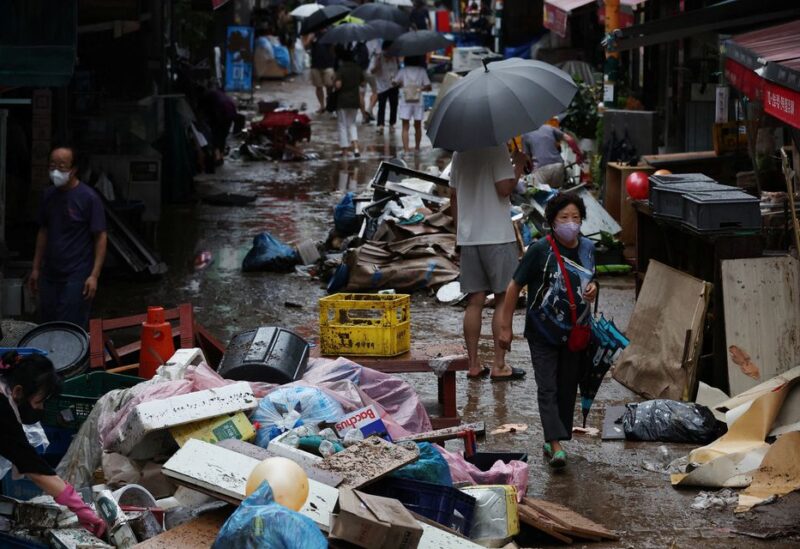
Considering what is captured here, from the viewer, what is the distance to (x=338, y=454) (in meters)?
6.00

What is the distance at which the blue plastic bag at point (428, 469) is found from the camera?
6.05 m

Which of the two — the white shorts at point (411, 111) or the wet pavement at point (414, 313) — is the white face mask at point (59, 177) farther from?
the white shorts at point (411, 111)

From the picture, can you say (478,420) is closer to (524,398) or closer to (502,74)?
(524,398)

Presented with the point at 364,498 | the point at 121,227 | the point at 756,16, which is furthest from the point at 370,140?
the point at 364,498

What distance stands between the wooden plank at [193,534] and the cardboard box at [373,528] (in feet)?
1.98

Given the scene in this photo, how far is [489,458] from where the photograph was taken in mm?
6918

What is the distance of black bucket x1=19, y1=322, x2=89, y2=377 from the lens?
7877mm

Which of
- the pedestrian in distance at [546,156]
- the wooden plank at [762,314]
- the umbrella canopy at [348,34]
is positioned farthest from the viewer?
the umbrella canopy at [348,34]

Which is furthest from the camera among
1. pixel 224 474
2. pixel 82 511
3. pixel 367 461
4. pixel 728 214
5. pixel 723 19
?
pixel 723 19

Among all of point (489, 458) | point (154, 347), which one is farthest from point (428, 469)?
point (154, 347)

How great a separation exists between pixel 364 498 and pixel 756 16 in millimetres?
6692

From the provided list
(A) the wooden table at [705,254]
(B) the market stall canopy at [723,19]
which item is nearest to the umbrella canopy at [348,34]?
(B) the market stall canopy at [723,19]

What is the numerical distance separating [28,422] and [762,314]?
15.7 ft

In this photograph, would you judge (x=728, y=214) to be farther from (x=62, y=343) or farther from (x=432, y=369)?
(x=62, y=343)
